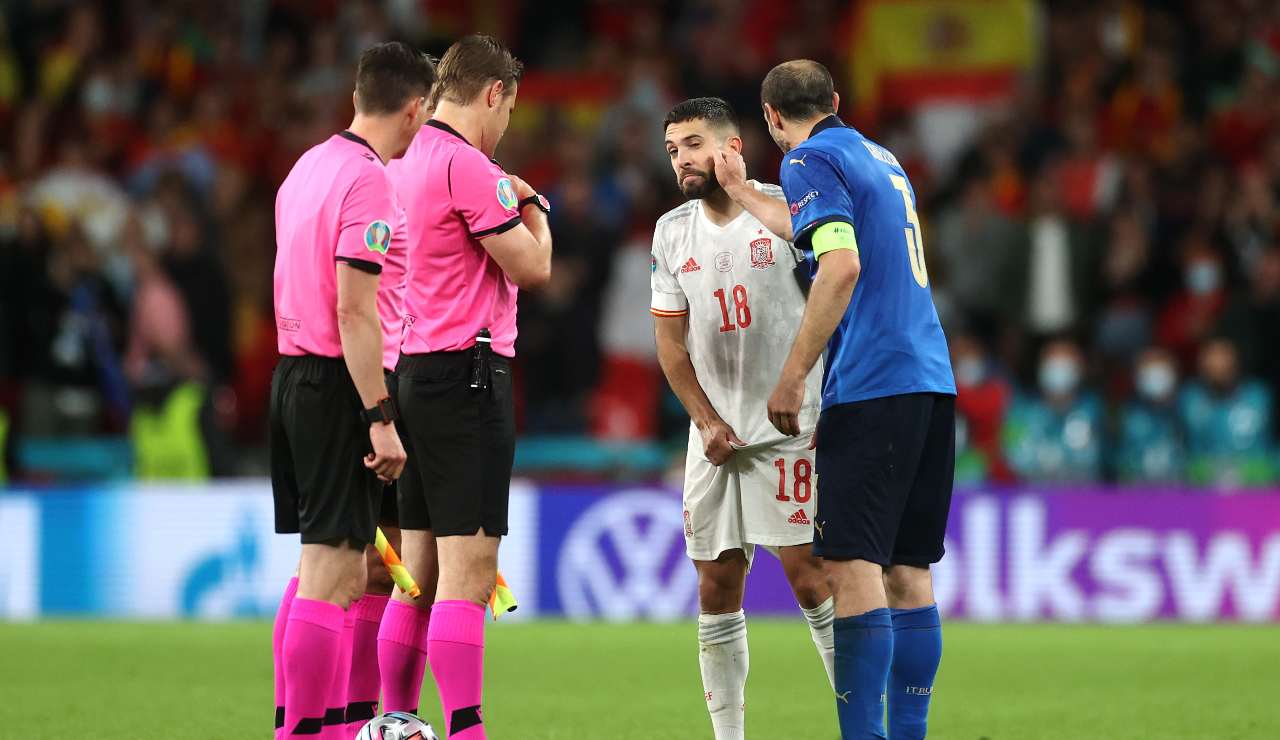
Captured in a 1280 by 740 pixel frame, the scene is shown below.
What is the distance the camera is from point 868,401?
6.17 m

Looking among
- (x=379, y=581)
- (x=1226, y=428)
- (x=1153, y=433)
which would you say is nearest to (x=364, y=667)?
(x=379, y=581)

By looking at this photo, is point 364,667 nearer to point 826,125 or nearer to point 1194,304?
point 826,125

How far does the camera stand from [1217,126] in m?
16.3

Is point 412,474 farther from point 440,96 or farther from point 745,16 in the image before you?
point 745,16

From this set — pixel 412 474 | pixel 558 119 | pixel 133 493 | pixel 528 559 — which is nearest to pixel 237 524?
pixel 133 493

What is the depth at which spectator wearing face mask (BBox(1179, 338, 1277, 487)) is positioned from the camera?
13.7m

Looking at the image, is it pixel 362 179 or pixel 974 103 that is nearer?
pixel 362 179

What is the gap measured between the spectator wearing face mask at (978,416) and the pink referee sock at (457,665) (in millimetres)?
7997

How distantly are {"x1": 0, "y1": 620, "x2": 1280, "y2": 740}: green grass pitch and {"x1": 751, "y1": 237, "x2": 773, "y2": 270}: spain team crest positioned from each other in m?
2.12

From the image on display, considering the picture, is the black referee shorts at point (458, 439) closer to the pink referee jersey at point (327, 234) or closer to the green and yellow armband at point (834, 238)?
the pink referee jersey at point (327, 234)

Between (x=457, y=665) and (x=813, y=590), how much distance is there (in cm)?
153

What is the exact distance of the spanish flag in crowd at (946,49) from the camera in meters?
17.8

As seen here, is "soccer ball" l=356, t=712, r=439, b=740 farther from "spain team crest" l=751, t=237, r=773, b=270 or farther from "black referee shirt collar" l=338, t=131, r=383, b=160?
"spain team crest" l=751, t=237, r=773, b=270

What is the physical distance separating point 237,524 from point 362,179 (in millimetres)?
7712
